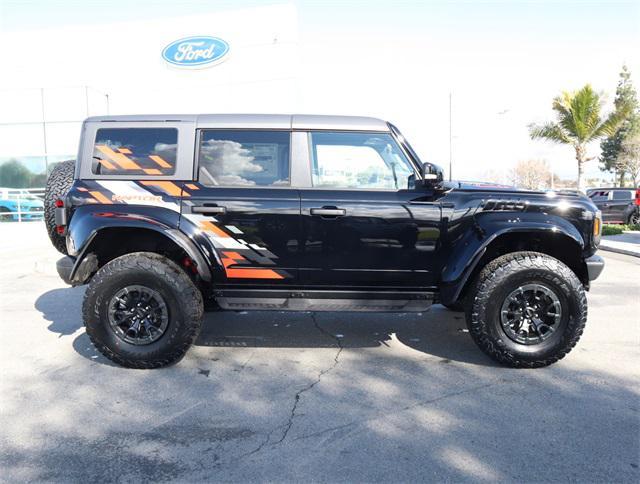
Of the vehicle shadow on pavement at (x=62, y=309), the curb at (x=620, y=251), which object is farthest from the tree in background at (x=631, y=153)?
the vehicle shadow on pavement at (x=62, y=309)

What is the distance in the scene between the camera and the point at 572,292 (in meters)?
3.67

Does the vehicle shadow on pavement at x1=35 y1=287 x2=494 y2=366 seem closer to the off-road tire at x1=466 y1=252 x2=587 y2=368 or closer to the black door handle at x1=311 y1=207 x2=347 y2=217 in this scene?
the off-road tire at x1=466 y1=252 x2=587 y2=368

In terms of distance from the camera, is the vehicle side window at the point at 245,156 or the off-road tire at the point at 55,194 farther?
the off-road tire at the point at 55,194

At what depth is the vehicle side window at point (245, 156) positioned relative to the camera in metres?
3.88

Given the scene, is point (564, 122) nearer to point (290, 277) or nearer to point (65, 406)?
point (290, 277)

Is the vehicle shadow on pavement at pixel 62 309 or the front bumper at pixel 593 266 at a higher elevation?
the front bumper at pixel 593 266

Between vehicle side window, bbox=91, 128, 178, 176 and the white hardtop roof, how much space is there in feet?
0.37

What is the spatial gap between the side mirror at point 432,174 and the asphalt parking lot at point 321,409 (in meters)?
1.50

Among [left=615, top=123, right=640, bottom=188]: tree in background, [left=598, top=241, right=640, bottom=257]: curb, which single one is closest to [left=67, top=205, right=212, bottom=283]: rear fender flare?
[left=598, top=241, right=640, bottom=257]: curb

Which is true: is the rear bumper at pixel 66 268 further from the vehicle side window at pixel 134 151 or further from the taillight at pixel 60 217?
the vehicle side window at pixel 134 151

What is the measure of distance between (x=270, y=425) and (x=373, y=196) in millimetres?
1909

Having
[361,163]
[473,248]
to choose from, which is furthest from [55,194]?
[473,248]

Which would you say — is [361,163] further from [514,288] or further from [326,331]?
[326,331]

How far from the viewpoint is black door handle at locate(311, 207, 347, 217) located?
12.3 ft
